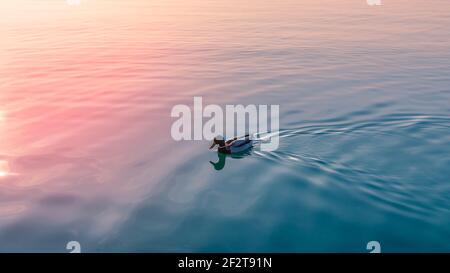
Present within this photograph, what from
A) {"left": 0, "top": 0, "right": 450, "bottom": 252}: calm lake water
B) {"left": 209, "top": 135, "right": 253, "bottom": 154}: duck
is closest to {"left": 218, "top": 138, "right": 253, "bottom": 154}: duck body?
{"left": 209, "top": 135, "right": 253, "bottom": 154}: duck

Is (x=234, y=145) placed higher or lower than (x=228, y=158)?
higher

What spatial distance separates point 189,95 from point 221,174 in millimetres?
16177

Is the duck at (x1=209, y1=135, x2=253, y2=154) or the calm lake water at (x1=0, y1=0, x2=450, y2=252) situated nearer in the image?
the calm lake water at (x1=0, y1=0, x2=450, y2=252)

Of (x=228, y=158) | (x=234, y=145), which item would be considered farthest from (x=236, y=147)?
(x=228, y=158)

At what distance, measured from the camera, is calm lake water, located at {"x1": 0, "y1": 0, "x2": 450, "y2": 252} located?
684 inches

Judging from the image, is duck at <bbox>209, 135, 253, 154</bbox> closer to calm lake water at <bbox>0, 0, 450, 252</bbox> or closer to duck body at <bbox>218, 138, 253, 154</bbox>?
duck body at <bbox>218, 138, 253, 154</bbox>

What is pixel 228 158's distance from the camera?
952 inches

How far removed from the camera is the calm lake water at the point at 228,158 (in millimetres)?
17375

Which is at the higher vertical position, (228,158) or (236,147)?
(236,147)

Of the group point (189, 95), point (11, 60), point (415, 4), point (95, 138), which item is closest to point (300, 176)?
point (95, 138)

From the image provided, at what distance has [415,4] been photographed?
96.4m

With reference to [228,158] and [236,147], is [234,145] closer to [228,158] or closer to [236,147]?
[236,147]

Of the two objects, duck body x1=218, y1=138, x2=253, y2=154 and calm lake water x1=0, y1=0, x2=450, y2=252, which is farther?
duck body x1=218, y1=138, x2=253, y2=154

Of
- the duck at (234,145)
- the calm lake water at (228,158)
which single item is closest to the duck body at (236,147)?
the duck at (234,145)
